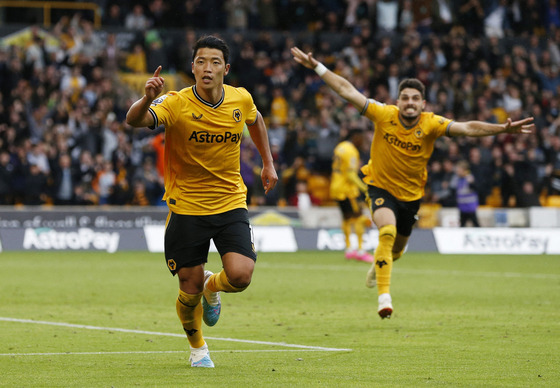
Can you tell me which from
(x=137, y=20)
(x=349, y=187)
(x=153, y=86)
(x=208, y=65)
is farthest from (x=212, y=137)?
(x=137, y=20)

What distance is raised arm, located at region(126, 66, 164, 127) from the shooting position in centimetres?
718

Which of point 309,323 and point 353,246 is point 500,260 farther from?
point 309,323

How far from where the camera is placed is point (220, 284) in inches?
332

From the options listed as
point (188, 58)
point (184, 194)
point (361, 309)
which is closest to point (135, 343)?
A: point (184, 194)

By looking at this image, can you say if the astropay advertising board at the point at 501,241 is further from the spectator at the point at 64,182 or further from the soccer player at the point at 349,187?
the spectator at the point at 64,182

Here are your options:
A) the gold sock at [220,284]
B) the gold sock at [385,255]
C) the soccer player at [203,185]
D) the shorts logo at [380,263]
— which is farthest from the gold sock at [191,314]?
the shorts logo at [380,263]

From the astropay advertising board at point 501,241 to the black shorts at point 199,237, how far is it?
16521mm

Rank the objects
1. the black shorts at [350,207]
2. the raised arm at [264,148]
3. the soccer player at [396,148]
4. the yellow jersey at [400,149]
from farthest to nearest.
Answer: the black shorts at [350,207] → the yellow jersey at [400,149] → the soccer player at [396,148] → the raised arm at [264,148]

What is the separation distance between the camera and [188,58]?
3033 cm

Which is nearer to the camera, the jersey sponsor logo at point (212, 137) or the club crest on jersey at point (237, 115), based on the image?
the jersey sponsor logo at point (212, 137)

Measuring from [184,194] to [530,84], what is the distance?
25.4m

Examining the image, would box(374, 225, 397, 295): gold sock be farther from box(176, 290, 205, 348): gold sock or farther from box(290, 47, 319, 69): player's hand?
box(176, 290, 205, 348): gold sock

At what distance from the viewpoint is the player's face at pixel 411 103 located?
11719 millimetres

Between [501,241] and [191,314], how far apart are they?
1684 cm
